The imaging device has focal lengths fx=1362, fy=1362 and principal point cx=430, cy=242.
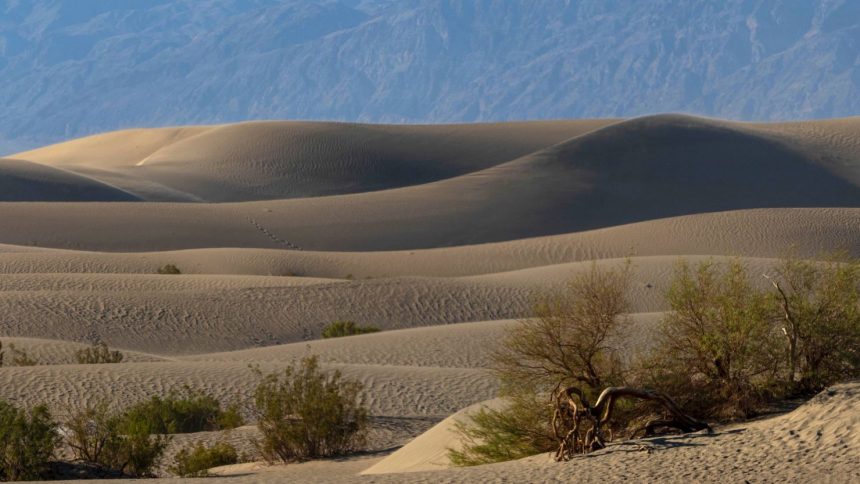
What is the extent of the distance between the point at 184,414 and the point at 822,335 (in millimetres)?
9141

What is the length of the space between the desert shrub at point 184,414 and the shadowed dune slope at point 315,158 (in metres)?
56.1

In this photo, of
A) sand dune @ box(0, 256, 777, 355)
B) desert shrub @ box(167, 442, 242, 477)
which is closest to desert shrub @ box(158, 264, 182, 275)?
sand dune @ box(0, 256, 777, 355)

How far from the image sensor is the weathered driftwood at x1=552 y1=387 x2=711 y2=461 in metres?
11.0

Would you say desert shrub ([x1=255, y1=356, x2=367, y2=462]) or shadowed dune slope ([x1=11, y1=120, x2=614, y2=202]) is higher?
shadowed dune slope ([x1=11, y1=120, x2=614, y2=202])

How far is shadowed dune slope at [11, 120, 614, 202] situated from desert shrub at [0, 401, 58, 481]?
61.3m

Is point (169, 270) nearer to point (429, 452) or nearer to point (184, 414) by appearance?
point (184, 414)

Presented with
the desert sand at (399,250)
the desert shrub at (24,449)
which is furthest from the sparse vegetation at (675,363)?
the desert shrub at (24,449)

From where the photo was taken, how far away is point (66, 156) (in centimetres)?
10669

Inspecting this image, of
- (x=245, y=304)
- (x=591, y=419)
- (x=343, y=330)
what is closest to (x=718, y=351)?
(x=591, y=419)

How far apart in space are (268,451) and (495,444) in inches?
155

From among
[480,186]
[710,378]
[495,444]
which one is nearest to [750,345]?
[710,378]

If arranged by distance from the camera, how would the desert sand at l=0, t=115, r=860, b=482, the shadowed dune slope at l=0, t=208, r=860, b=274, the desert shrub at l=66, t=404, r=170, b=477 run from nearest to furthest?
the desert shrub at l=66, t=404, r=170, b=477 < the desert sand at l=0, t=115, r=860, b=482 < the shadowed dune slope at l=0, t=208, r=860, b=274

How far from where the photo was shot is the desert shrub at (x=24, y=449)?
504 inches

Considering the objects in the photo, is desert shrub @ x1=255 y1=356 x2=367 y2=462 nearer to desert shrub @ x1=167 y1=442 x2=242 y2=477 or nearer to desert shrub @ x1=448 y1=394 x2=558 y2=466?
desert shrub @ x1=167 y1=442 x2=242 y2=477
